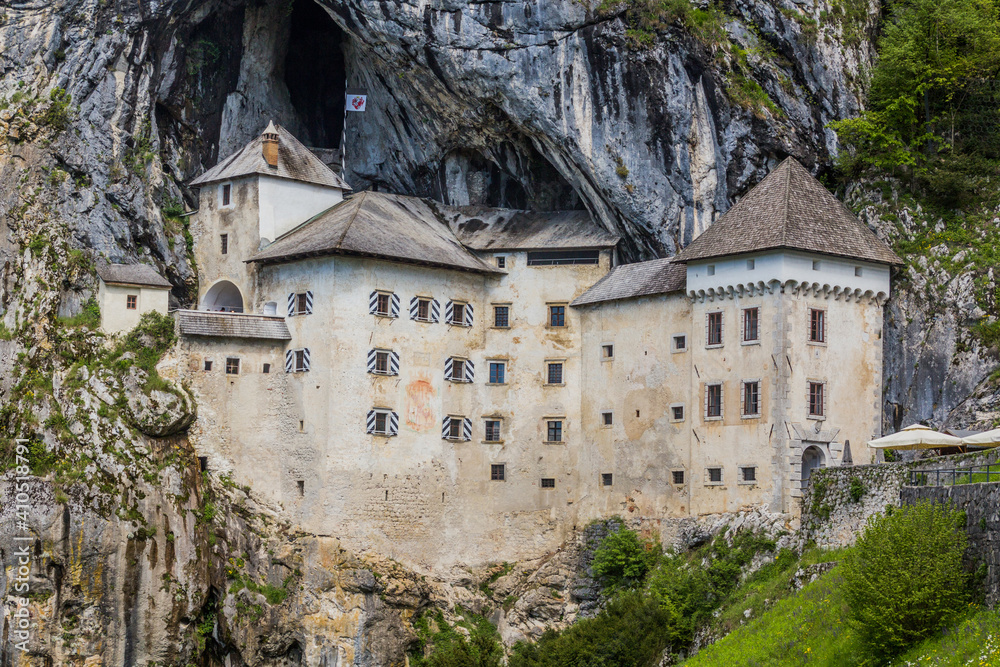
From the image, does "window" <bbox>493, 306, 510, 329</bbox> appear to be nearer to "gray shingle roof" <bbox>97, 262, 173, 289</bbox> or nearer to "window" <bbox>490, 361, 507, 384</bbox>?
"window" <bbox>490, 361, 507, 384</bbox>

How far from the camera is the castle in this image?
6272 centimetres

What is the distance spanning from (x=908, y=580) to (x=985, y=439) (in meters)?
11.0

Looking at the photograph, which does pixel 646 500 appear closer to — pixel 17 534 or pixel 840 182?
pixel 840 182

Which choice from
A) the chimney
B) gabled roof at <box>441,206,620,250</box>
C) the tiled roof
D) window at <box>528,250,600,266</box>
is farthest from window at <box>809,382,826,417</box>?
the chimney

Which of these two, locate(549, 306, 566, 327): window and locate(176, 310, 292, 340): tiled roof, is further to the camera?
locate(549, 306, 566, 327): window

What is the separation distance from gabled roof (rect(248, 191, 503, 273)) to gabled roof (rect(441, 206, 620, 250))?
3.06 ft

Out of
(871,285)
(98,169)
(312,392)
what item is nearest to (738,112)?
(871,285)

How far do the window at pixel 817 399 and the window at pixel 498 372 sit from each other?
638 inches

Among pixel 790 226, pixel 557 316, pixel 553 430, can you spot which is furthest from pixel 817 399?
pixel 557 316

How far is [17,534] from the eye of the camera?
2534 inches

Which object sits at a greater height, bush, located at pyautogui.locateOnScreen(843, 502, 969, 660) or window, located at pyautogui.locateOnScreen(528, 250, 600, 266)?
window, located at pyautogui.locateOnScreen(528, 250, 600, 266)

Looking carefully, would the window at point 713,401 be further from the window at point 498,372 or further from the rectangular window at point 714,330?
the window at point 498,372

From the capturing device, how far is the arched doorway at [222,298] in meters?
74.3

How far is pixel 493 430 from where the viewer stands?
71.6 m
